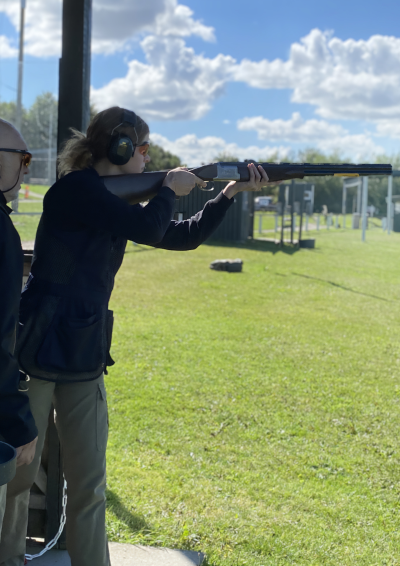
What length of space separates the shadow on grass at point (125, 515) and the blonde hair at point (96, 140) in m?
2.25

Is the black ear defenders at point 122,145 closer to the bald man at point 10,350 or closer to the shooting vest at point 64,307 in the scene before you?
the shooting vest at point 64,307

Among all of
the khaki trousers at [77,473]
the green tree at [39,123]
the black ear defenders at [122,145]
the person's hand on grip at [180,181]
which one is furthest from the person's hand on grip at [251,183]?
the green tree at [39,123]

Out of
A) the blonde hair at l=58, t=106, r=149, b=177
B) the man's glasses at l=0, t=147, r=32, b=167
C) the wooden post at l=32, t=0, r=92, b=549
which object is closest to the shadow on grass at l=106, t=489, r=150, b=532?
the wooden post at l=32, t=0, r=92, b=549

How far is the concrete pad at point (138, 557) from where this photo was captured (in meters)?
2.98

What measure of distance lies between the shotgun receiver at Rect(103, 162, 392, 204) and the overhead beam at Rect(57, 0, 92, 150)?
77cm

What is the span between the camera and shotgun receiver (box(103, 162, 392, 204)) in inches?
97.7

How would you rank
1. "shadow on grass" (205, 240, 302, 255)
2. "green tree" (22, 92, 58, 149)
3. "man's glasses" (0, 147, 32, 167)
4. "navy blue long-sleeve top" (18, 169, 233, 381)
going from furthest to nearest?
"green tree" (22, 92, 58, 149), "shadow on grass" (205, 240, 302, 255), "navy blue long-sleeve top" (18, 169, 233, 381), "man's glasses" (0, 147, 32, 167)

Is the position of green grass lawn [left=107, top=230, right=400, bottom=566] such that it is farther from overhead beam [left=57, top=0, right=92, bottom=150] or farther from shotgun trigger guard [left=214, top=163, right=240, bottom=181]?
overhead beam [left=57, top=0, right=92, bottom=150]

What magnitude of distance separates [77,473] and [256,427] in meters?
3.15

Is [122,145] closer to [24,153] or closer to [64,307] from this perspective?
[24,153]

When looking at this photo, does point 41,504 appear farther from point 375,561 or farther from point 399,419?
point 399,419

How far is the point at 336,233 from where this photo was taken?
82.0 ft

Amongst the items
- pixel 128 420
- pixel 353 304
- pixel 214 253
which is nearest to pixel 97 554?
pixel 128 420

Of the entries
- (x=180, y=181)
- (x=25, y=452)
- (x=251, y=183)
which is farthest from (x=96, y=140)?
(x=25, y=452)
